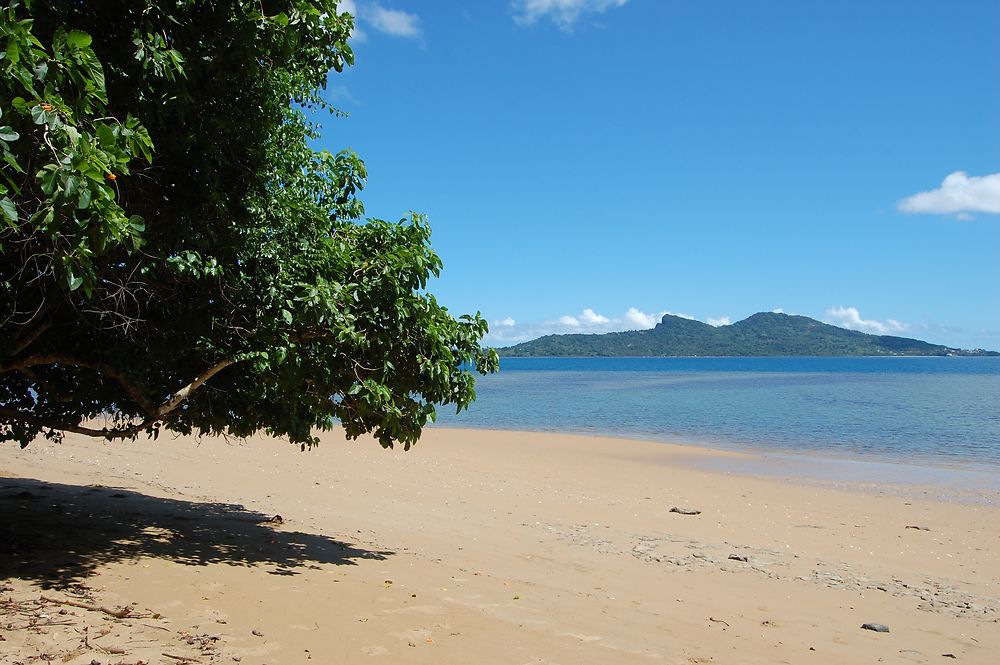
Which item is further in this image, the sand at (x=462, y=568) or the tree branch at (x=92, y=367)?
the tree branch at (x=92, y=367)

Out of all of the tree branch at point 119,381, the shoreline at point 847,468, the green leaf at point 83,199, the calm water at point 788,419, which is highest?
the green leaf at point 83,199

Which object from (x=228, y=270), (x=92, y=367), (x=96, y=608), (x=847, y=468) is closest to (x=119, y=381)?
(x=92, y=367)

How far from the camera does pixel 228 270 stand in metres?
6.86

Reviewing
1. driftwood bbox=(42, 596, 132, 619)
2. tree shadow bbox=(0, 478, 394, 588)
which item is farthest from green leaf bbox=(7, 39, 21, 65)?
tree shadow bbox=(0, 478, 394, 588)

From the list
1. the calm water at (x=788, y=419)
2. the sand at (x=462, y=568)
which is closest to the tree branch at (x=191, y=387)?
the sand at (x=462, y=568)

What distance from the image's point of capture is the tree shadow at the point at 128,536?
23.4 feet

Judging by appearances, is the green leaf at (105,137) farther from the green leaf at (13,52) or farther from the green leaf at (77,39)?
the green leaf at (13,52)

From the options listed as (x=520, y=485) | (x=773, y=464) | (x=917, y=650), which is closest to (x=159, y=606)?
(x=917, y=650)

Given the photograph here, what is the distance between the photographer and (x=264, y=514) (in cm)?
1096

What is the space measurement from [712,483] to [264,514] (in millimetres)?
11617

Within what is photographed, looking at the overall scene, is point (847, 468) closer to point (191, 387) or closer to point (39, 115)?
point (191, 387)

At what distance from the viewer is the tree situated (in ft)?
19.1

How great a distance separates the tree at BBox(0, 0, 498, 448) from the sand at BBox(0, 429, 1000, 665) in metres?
1.56

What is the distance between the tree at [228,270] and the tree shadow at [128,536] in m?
1.22
